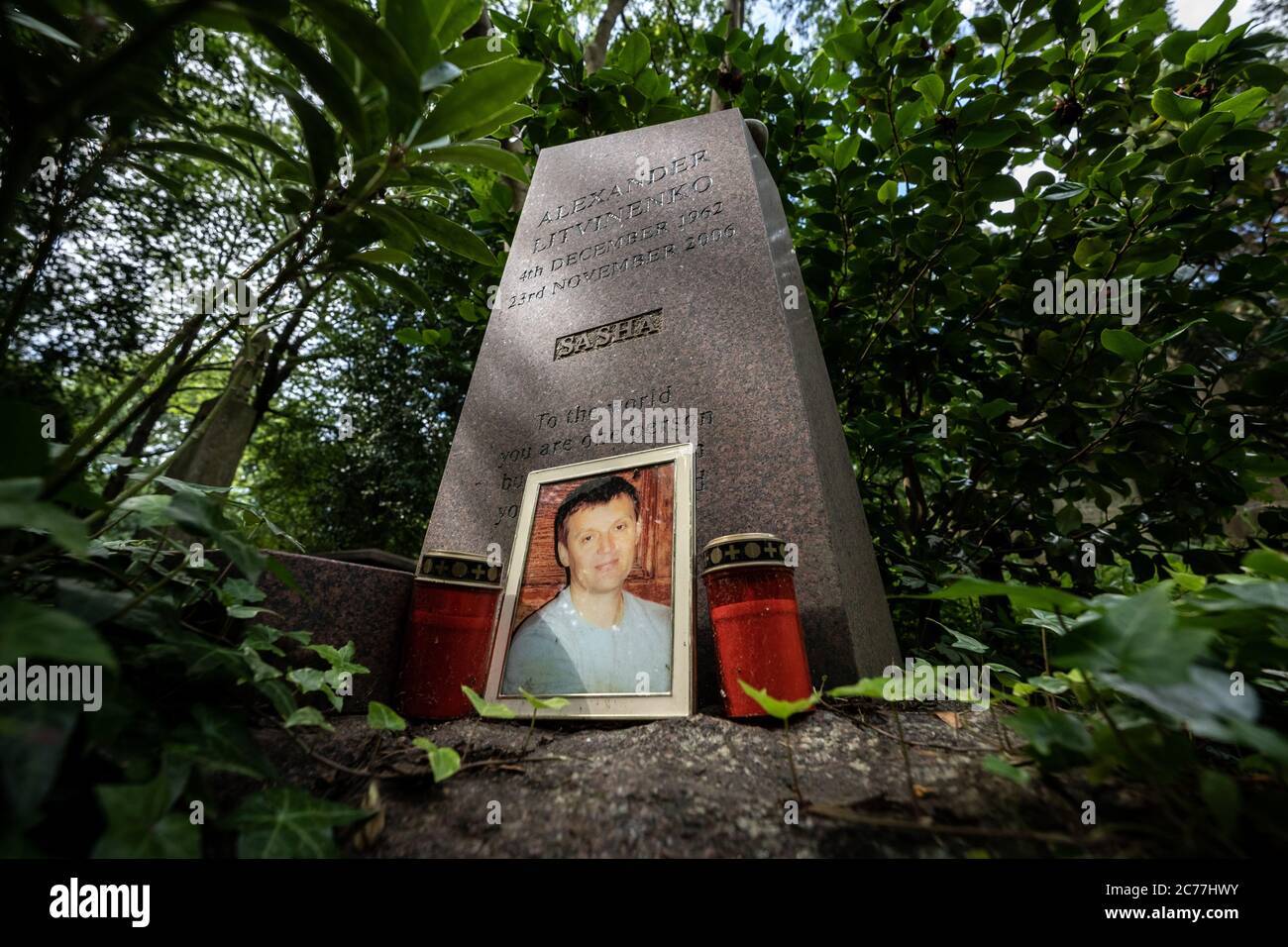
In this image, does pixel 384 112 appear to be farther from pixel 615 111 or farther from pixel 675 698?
pixel 615 111

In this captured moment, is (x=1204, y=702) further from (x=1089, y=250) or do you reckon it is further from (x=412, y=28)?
(x=1089, y=250)

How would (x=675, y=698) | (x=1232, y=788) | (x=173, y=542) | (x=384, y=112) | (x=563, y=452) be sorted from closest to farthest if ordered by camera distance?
1. (x=1232, y=788)
2. (x=384, y=112)
3. (x=173, y=542)
4. (x=675, y=698)
5. (x=563, y=452)

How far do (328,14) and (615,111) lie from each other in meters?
3.09

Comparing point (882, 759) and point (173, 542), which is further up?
point (173, 542)

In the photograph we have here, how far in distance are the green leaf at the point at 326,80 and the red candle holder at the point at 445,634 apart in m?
1.14

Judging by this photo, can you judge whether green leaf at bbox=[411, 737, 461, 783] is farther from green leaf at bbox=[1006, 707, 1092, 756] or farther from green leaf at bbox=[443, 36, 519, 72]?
green leaf at bbox=[443, 36, 519, 72]

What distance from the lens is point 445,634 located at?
5.73 ft

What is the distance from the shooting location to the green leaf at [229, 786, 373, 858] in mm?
826

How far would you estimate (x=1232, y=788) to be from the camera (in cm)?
73

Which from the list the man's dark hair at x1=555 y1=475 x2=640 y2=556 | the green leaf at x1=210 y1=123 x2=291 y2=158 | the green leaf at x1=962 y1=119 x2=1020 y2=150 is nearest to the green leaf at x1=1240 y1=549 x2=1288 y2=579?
the man's dark hair at x1=555 y1=475 x2=640 y2=556

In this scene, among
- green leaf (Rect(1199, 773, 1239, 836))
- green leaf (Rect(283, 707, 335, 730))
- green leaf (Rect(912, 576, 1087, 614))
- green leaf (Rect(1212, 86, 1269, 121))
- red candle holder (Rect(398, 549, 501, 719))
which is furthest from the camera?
green leaf (Rect(1212, 86, 1269, 121))

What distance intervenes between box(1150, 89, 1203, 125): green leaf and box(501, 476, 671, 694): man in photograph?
2.65m
